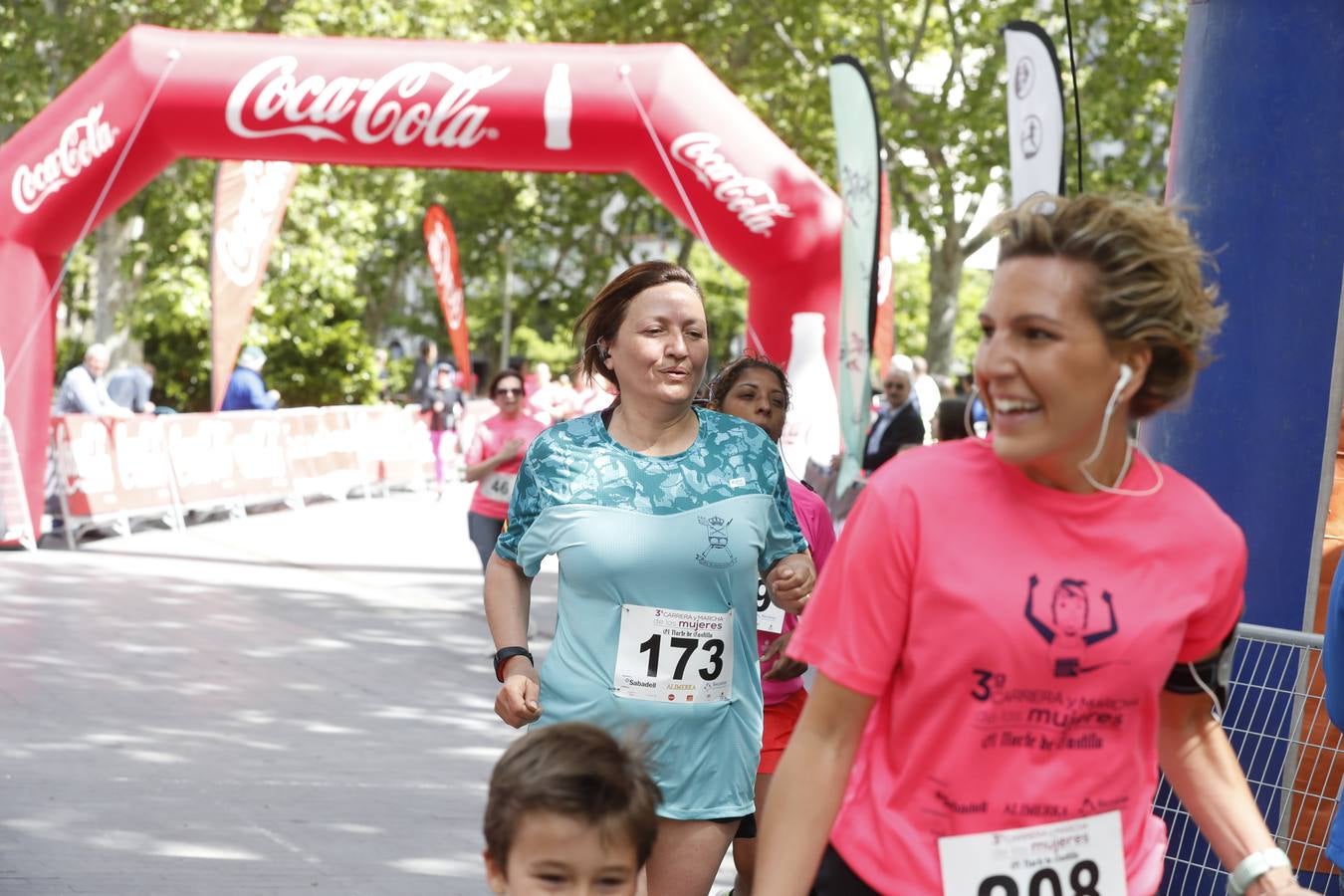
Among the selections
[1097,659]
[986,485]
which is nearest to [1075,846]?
[1097,659]

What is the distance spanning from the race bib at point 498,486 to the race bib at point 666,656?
670cm

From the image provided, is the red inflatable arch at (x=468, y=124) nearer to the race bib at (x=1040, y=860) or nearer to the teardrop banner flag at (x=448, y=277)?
the race bib at (x=1040, y=860)

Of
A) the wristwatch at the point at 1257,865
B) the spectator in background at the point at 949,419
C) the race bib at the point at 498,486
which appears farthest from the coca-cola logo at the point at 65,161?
the wristwatch at the point at 1257,865

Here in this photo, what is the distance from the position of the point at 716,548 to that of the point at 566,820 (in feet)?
4.15

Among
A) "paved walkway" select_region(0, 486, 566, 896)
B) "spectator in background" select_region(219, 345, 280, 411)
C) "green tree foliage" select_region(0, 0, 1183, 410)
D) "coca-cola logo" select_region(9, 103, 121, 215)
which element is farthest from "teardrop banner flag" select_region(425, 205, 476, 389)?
"coca-cola logo" select_region(9, 103, 121, 215)

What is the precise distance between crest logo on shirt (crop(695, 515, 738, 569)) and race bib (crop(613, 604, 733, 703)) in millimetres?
107

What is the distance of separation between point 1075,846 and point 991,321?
0.70 meters

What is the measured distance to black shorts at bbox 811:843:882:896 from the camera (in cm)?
242

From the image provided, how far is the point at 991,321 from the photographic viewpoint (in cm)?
240

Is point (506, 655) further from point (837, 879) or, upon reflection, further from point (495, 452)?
point (495, 452)

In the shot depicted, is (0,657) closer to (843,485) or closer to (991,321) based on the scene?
(843,485)

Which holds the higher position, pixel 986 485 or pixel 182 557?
pixel 986 485

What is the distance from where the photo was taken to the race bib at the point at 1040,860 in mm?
2355

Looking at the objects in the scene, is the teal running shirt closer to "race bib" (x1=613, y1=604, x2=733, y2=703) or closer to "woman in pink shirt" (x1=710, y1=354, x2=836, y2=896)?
"race bib" (x1=613, y1=604, x2=733, y2=703)
